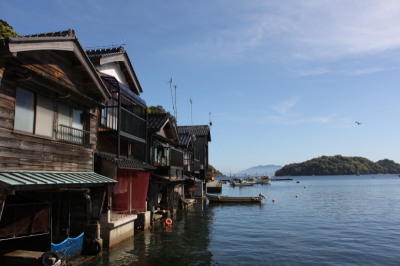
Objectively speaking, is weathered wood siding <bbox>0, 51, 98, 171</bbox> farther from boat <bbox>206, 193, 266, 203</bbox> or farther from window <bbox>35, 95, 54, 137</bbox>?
boat <bbox>206, 193, 266, 203</bbox>

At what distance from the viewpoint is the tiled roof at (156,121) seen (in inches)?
1113

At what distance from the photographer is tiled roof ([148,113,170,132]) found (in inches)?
1113

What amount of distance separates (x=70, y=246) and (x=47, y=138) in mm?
5544

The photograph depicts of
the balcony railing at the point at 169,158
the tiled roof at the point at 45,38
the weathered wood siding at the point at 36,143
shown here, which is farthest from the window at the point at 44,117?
the balcony railing at the point at 169,158

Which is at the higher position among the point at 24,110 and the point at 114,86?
the point at 114,86

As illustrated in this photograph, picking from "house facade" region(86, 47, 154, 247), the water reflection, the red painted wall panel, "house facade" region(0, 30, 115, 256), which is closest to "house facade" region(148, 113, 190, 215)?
the water reflection

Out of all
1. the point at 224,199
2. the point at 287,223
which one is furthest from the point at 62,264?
the point at 224,199

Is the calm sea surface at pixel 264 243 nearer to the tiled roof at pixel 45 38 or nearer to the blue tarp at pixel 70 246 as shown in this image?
the blue tarp at pixel 70 246

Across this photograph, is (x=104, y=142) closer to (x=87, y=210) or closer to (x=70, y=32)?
(x=87, y=210)

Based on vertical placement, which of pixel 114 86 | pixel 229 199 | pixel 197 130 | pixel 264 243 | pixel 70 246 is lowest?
pixel 264 243

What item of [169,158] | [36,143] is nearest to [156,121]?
[169,158]

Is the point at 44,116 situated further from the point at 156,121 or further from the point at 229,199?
the point at 229,199

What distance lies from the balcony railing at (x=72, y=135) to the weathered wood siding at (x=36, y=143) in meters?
0.29

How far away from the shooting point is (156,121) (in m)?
29.8
